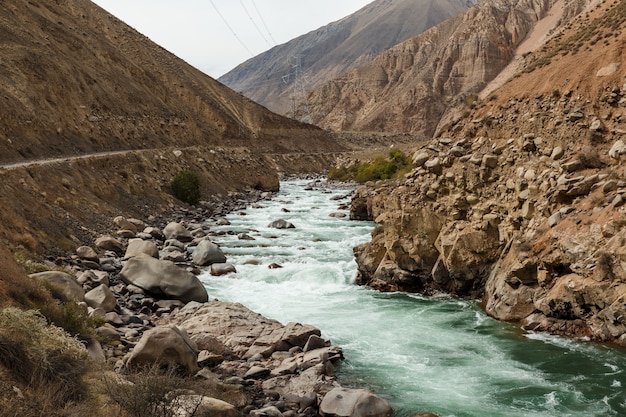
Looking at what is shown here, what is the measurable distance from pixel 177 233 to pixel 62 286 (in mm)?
14232

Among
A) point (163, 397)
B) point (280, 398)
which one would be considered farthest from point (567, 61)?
point (163, 397)

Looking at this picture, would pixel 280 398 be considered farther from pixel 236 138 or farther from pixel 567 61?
pixel 236 138

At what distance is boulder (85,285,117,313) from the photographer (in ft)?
48.3

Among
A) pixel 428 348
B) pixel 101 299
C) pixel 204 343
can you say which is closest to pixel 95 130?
pixel 101 299

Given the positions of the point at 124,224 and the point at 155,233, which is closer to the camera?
the point at 124,224

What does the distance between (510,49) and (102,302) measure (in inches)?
5313

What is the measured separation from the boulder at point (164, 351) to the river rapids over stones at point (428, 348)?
3320mm

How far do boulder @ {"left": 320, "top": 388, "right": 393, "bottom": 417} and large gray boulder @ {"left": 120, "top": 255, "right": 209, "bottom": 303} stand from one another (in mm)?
7927

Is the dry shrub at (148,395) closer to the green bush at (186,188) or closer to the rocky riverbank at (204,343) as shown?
the rocky riverbank at (204,343)

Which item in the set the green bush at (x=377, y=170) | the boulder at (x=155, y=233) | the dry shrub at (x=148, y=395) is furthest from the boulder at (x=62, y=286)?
the green bush at (x=377, y=170)

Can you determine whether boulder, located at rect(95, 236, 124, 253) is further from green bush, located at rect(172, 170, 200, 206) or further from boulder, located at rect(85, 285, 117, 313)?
green bush, located at rect(172, 170, 200, 206)

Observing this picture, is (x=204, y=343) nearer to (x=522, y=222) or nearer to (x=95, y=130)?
(x=522, y=222)

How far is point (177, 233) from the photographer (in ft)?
92.2

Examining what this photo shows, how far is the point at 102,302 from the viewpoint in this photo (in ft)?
48.8
